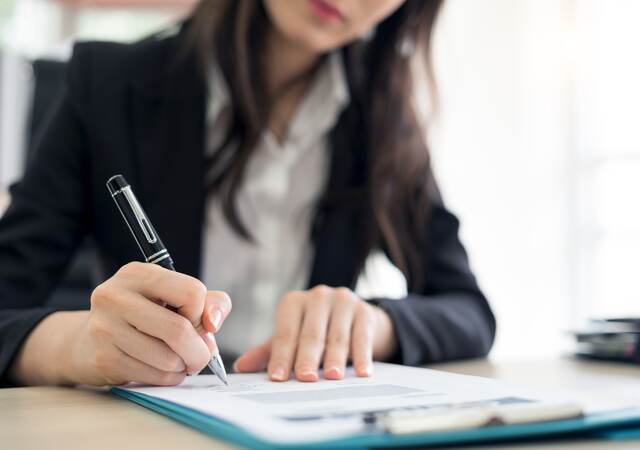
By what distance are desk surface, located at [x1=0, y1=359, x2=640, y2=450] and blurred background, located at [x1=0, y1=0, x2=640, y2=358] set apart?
255cm

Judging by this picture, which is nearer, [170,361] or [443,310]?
[170,361]

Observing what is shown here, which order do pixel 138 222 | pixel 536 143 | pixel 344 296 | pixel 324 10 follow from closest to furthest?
pixel 138 222
pixel 344 296
pixel 324 10
pixel 536 143

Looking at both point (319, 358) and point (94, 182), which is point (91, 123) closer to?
point (94, 182)

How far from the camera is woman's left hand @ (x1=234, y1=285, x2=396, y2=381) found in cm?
62

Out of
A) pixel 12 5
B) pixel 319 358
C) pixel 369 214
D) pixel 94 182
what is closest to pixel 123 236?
pixel 94 182

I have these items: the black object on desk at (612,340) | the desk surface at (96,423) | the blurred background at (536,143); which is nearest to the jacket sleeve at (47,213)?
the desk surface at (96,423)

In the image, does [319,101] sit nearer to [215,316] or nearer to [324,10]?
[324,10]

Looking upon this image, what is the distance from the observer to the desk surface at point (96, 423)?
388mm

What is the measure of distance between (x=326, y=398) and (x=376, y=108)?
32.1 inches

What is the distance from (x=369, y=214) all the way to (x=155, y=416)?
2.30 ft

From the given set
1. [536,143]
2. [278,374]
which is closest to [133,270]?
[278,374]

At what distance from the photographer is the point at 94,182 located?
1.03 metres

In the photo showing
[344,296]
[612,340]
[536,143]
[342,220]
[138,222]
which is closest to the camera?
[138,222]

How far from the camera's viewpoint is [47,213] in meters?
0.97
